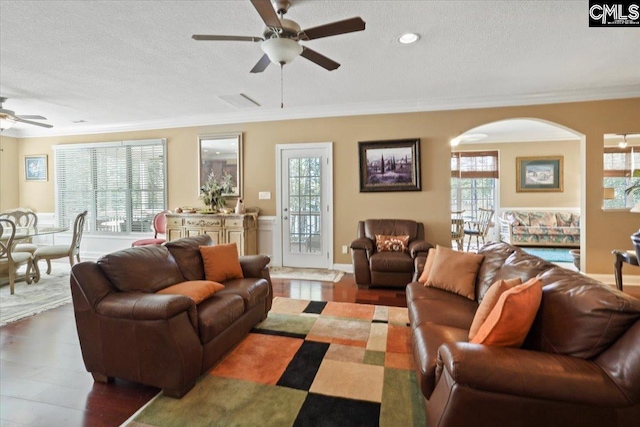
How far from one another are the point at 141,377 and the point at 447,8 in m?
3.44

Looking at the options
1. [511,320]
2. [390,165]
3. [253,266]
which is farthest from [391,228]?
[511,320]

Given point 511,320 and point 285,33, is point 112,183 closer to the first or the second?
point 285,33

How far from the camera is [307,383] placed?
6.65 ft

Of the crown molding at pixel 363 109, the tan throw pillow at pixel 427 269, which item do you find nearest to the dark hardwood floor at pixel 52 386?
the tan throw pillow at pixel 427 269

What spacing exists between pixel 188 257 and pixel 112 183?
15.5ft

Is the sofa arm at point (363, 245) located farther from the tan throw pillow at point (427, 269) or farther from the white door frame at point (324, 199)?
the tan throw pillow at point (427, 269)

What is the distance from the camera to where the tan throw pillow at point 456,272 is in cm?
250

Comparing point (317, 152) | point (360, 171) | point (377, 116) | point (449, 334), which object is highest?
point (377, 116)

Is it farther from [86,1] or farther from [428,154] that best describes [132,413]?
[428,154]

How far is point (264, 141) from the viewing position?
17.9 ft

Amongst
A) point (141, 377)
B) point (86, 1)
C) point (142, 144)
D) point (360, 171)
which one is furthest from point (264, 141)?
point (141, 377)

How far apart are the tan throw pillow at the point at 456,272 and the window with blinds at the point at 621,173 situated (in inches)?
136

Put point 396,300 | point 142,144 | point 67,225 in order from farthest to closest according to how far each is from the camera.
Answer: point 67,225 < point 142,144 < point 396,300

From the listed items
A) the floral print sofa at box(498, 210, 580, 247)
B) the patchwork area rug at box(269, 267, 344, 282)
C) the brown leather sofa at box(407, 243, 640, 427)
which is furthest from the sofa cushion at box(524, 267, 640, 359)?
the floral print sofa at box(498, 210, 580, 247)
